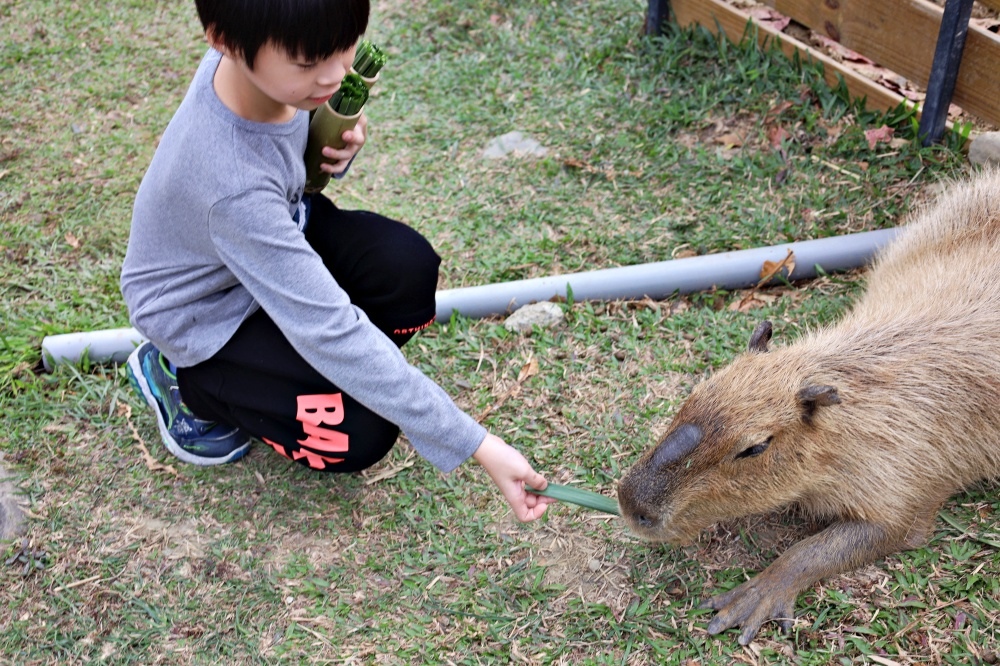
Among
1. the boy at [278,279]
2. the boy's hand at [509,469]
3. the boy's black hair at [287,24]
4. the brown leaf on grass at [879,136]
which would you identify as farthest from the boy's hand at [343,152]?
the brown leaf on grass at [879,136]

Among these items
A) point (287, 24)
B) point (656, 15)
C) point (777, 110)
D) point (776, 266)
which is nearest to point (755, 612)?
point (776, 266)

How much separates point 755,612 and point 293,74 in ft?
6.23

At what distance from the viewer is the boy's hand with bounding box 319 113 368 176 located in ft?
9.28

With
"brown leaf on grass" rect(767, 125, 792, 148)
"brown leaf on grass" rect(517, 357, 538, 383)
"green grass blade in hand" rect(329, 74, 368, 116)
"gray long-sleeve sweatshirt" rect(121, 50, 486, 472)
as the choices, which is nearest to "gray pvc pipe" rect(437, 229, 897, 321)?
"brown leaf on grass" rect(517, 357, 538, 383)

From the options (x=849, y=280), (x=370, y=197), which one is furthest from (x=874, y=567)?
(x=370, y=197)

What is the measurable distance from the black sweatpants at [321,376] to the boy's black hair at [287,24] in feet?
3.20

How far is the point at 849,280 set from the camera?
3.73 meters

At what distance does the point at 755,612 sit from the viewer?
8.49 feet

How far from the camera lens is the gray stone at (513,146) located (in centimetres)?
464

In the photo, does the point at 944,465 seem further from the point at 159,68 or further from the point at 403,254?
the point at 159,68

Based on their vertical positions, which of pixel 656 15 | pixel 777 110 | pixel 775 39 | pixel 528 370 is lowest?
pixel 528 370

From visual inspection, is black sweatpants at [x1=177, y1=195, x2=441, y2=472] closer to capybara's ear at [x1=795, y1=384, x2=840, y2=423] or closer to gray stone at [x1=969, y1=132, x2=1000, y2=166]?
capybara's ear at [x1=795, y1=384, x2=840, y2=423]

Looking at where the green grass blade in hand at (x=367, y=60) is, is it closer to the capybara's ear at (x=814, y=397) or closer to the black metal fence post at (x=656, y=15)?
the capybara's ear at (x=814, y=397)

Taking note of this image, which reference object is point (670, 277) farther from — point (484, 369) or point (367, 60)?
point (367, 60)
